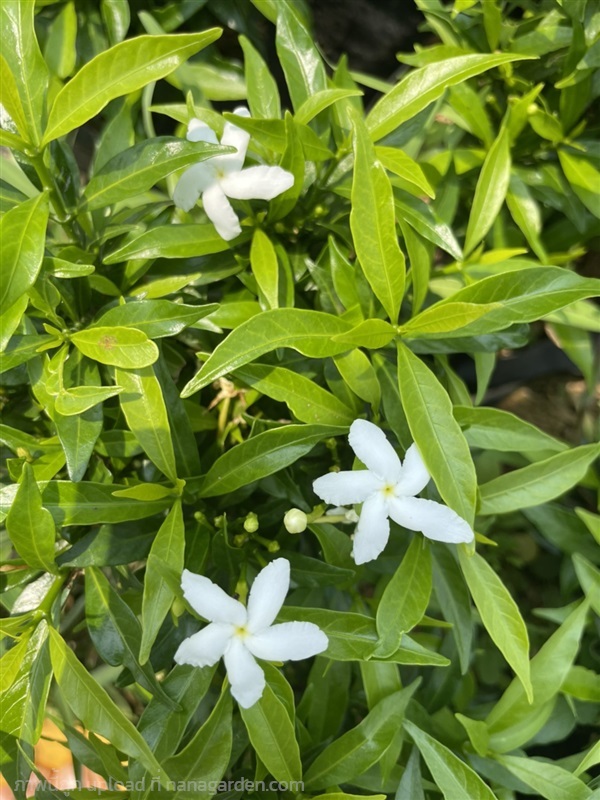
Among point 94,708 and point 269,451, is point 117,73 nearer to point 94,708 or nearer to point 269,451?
point 269,451

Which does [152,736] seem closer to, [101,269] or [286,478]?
[286,478]

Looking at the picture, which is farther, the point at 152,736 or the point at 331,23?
the point at 331,23

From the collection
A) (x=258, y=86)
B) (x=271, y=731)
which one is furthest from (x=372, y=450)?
(x=258, y=86)

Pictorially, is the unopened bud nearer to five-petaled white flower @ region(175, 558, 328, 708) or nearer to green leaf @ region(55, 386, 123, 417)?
five-petaled white flower @ region(175, 558, 328, 708)

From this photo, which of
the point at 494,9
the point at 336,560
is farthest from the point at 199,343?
the point at 494,9

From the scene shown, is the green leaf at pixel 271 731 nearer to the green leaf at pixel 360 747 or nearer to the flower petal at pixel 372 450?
the green leaf at pixel 360 747

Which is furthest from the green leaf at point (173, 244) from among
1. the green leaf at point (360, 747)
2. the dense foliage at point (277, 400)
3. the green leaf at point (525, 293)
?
the green leaf at point (360, 747)
